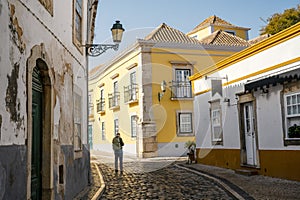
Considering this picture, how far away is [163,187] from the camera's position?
9328 millimetres

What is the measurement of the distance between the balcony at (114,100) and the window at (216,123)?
12776 mm

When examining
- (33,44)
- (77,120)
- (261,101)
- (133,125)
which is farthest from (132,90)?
(33,44)

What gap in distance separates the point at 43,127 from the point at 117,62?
2029 centimetres

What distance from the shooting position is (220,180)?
32.6 ft

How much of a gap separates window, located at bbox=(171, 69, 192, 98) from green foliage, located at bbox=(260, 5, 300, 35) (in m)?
9.47

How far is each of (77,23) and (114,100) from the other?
17613 mm

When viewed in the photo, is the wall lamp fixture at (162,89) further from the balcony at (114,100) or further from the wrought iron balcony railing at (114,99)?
the wrought iron balcony railing at (114,99)

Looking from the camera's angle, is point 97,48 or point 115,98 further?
point 115,98

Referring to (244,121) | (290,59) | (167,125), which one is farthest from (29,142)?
(167,125)

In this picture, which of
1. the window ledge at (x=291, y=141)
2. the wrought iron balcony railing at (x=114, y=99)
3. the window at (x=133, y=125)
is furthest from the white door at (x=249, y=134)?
the wrought iron balcony railing at (x=114, y=99)

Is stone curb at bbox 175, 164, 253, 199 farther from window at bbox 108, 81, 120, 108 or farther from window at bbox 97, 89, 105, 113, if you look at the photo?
window at bbox 97, 89, 105, 113

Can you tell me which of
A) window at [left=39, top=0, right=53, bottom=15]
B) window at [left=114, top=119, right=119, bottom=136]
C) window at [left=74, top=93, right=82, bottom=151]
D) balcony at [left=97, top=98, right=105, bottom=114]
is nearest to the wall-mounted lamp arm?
window at [left=74, top=93, right=82, bottom=151]

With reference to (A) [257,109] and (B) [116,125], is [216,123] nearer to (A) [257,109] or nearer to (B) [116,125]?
(A) [257,109]

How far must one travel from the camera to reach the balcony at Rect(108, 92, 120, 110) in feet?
85.3
